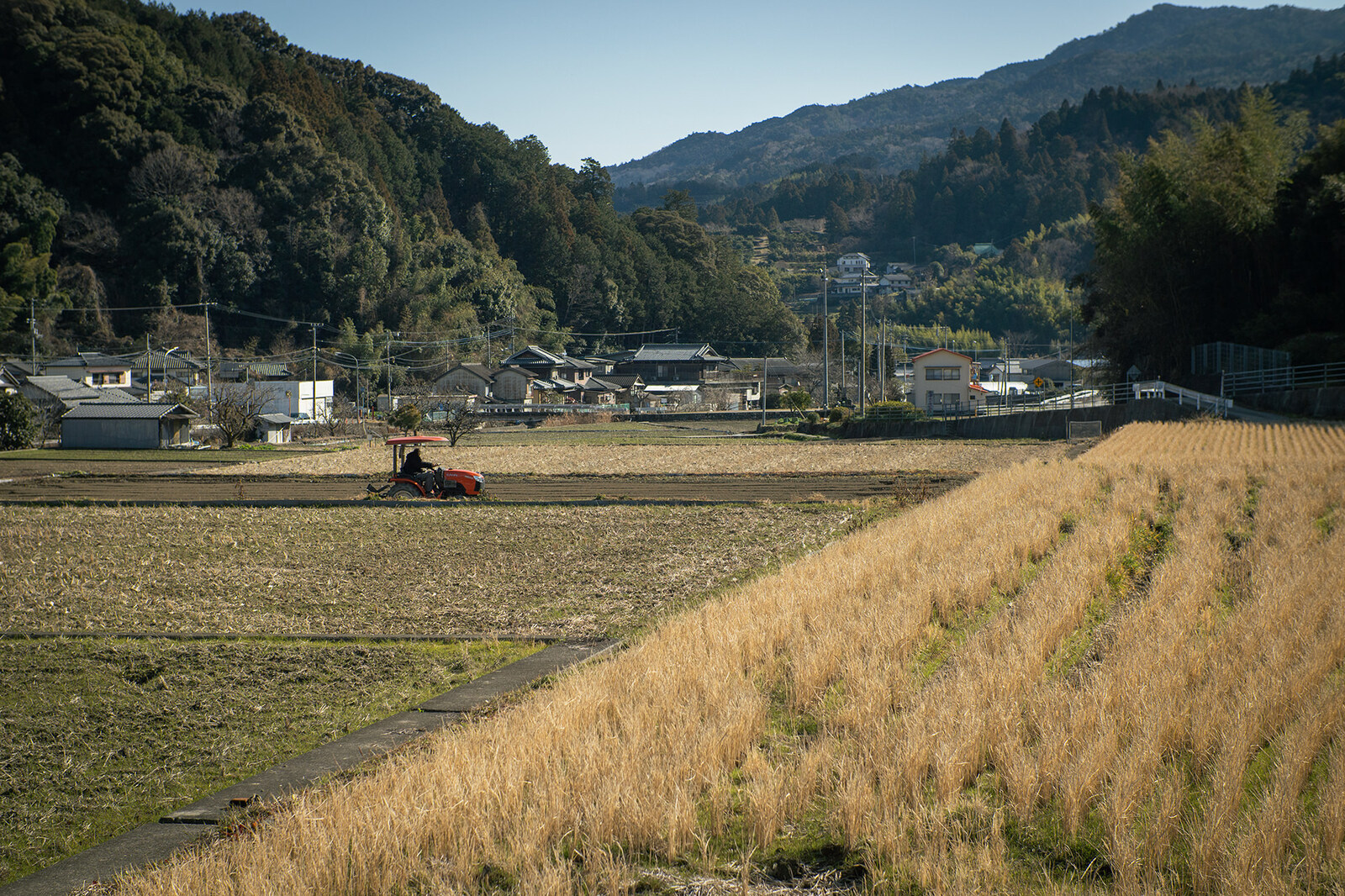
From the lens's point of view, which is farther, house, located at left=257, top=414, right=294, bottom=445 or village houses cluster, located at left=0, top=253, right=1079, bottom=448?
house, located at left=257, top=414, right=294, bottom=445

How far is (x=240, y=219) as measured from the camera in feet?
219

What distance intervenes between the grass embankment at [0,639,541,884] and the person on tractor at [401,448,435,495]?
11198mm

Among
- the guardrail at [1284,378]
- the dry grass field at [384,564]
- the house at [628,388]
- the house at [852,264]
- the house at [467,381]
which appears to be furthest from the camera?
the house at [852,264]

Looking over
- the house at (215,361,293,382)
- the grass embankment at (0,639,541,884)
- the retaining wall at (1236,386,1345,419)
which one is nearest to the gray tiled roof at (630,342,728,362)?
the house at (215,361,293,382)

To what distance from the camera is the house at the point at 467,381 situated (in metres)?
69.9

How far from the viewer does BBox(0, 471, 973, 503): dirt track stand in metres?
20.8

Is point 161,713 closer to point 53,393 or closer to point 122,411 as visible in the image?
point 122,411

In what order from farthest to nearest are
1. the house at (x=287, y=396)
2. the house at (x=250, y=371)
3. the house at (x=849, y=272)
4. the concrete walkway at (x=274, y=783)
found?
the house at (x=849, y=272), the house at (x=250, y=371), the house at (x=287, y=396), the concrete walkway at (x=274, y=783)

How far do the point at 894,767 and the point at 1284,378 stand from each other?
106 ft

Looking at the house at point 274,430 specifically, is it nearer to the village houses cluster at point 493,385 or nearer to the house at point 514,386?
the village houses cluster at point 493,385

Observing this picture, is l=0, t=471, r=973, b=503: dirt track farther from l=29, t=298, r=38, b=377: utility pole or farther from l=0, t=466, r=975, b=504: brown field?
l=29, t=298, r=38, b=377: utility pole

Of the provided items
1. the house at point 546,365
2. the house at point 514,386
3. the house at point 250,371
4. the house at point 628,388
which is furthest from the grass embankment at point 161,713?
the house at point 628,388

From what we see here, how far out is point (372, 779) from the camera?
4676 mm

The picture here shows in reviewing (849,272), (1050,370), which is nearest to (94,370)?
(1050,370)
